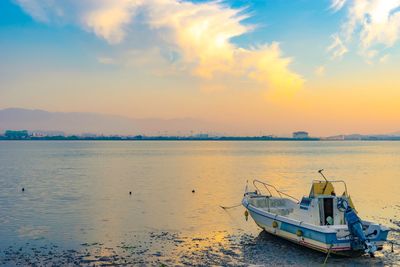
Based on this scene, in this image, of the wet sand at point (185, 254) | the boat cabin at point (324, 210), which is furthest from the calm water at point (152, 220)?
the boat cabin at point (324, 210)

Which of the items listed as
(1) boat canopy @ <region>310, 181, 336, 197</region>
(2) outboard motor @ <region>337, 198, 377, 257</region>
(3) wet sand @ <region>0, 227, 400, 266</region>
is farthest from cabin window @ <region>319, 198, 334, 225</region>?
(2) outboard motor @ <region>337, 198, 377, 257</region>

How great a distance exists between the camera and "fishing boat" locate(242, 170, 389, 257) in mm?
17219

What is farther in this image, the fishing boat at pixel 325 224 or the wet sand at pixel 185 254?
the wet sand at pixel 185 254

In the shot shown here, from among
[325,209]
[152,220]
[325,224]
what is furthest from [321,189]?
[152,220]

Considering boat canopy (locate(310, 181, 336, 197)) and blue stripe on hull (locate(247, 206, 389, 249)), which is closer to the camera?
blue stripe on hull (locate(247, 206, 389, 249))

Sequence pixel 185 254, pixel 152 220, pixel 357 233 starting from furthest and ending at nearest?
pixel 152 220 → pixel 185 254 → pixel 357 233

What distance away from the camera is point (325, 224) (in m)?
19.3

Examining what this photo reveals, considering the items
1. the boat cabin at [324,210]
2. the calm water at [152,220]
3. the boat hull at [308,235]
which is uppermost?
the boat cabin at [324,210]

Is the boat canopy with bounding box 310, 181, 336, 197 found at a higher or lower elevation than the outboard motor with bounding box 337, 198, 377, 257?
higher

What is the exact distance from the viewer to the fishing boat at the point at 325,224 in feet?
56.5

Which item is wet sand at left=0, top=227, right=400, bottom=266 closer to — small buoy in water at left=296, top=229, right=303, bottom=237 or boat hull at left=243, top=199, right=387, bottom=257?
boat hull at left=243, top=199, right=387, bottom=257

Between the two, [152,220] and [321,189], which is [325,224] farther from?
[152,220]

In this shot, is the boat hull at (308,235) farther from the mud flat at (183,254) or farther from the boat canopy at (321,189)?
the boat canopy at (321,189)

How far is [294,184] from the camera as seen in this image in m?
48.0
